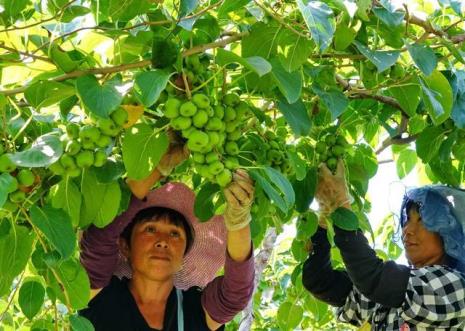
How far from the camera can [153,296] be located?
240cm

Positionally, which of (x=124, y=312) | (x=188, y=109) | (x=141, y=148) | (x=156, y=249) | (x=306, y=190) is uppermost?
(x=188, y=109)

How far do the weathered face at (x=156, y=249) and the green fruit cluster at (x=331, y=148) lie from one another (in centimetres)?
50

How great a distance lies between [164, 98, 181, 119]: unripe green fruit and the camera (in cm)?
161

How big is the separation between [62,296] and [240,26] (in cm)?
73

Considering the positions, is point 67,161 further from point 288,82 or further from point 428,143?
point 428,143

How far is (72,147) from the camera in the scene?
1622 millimetres

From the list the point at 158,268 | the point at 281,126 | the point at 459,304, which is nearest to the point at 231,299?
the point at 158,268

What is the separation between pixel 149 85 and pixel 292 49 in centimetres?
38

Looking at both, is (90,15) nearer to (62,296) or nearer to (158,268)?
(62,296)

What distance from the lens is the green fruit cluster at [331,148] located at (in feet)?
7.23

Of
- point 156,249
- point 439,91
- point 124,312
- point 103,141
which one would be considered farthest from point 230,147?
point 124,312

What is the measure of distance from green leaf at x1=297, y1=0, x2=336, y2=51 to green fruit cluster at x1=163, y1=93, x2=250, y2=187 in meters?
0.26

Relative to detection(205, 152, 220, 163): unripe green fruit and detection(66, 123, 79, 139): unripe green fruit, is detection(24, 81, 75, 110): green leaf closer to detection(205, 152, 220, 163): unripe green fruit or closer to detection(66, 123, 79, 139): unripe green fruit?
detection(66, 123, 79, 139): unripe green fruit

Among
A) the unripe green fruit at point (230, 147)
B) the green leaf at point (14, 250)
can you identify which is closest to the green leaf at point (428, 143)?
the unripe green fruit at point (230, 147)
